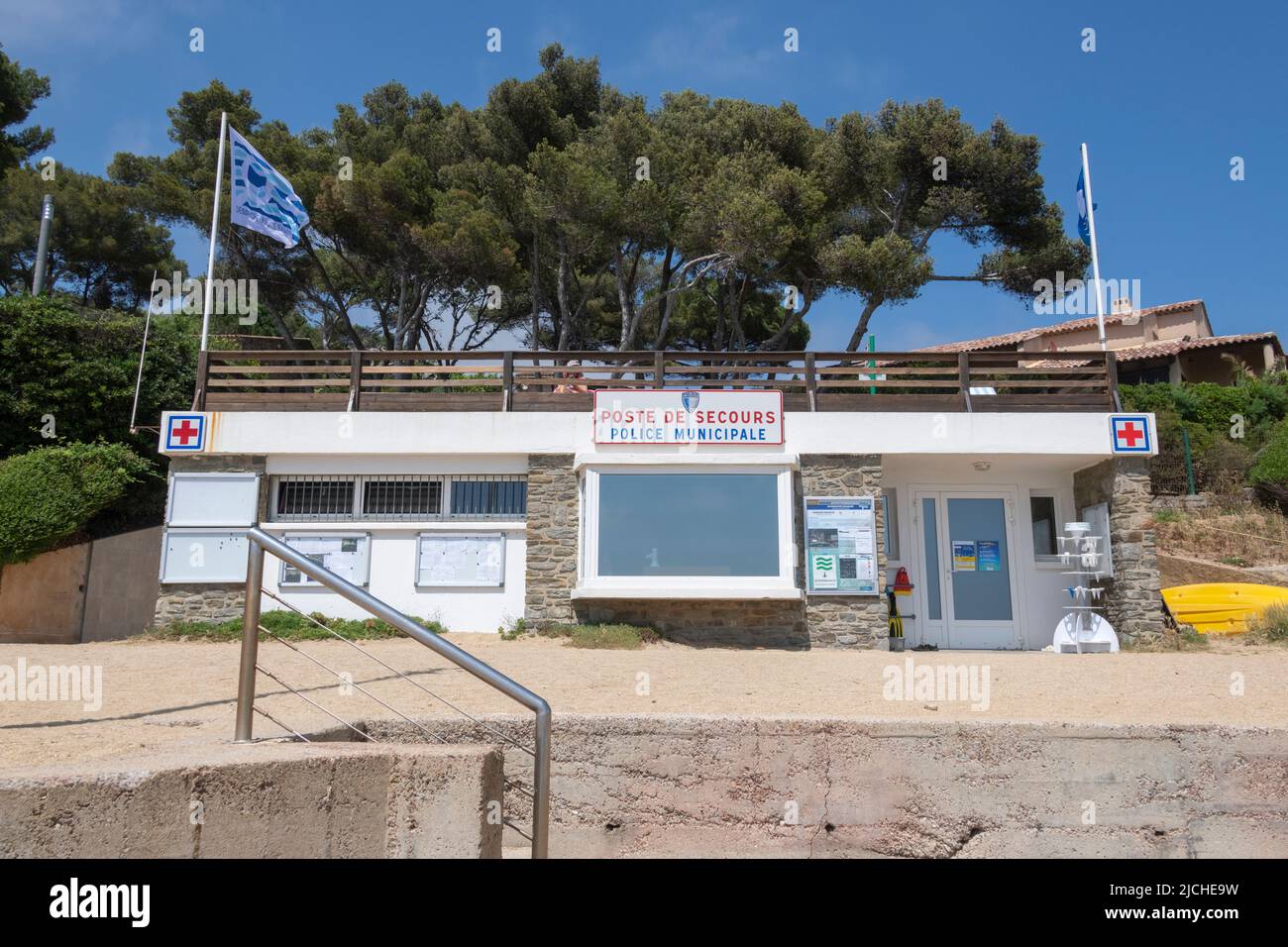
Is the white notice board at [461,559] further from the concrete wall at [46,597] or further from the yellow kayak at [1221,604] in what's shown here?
the yellow kayak at [1221,604]

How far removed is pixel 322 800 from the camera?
10.9 feet

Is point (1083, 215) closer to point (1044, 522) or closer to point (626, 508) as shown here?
point (1044, 522)

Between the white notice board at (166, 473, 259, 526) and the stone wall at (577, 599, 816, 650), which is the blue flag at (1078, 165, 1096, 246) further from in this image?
the white notice board at (166, 473, 259, 526)

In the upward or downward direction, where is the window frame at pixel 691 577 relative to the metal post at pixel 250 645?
upward

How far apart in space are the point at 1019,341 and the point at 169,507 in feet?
98.3

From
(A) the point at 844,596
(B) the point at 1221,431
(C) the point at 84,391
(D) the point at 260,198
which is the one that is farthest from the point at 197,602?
(B) the point at 1221,431

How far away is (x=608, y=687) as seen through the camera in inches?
299

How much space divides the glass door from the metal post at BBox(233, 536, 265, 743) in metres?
10.7

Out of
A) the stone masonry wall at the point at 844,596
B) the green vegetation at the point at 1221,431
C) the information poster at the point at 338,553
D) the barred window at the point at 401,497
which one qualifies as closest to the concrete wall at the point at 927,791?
the stone masonry wall at the point at 844,596

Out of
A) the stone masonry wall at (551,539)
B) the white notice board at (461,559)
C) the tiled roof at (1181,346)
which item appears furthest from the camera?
the tiled roof at (1181,346)

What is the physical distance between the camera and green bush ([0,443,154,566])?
12312mm

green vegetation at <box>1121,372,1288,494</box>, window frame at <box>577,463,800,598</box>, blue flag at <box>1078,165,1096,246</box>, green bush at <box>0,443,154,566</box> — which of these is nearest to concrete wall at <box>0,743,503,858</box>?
window frame at <box>577,463,800,598</box>

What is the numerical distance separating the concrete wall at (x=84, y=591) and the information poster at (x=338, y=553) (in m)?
2.47

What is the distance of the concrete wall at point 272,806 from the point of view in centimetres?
274
